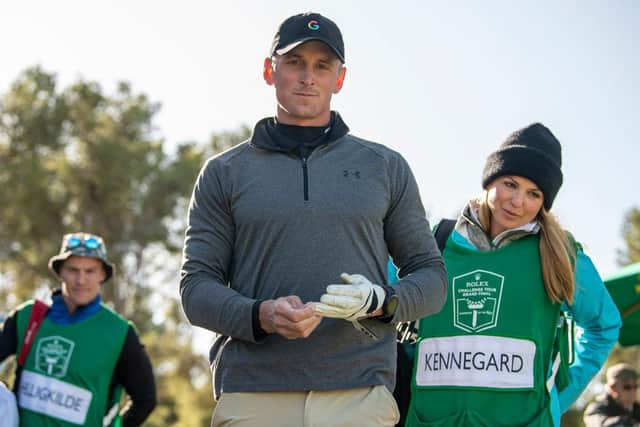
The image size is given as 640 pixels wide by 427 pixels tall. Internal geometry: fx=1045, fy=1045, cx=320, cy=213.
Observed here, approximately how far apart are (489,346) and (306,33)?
184 cm

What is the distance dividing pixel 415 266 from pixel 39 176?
26040mm

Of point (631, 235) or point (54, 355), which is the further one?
point (631, 235)

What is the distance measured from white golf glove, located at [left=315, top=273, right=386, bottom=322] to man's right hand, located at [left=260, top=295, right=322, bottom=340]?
41 millimetres

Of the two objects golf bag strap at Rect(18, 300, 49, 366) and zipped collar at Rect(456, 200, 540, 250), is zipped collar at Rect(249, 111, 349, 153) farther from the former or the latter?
golf bag strap at Rect(18, 300, 49, 366)

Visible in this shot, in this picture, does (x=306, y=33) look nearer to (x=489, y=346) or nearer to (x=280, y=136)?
(x=280, y=136)

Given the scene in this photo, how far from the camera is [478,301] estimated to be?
493cm

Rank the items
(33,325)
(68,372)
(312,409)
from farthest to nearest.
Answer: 1. (33,325)
2. (68,372)
3. (312,409)

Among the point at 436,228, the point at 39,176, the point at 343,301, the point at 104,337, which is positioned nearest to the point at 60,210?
the point at 39,176

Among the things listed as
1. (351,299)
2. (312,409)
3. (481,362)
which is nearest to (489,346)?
(481,362)

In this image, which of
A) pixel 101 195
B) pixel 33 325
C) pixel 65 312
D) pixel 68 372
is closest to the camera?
pixel 68 372

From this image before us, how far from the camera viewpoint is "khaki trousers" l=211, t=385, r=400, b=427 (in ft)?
11.5

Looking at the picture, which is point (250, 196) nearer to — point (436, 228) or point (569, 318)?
point (436, 228)

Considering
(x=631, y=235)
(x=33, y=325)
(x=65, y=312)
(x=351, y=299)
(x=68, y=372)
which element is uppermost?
(x=631, y=235)

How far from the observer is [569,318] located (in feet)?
17.0
